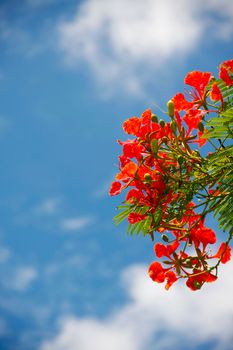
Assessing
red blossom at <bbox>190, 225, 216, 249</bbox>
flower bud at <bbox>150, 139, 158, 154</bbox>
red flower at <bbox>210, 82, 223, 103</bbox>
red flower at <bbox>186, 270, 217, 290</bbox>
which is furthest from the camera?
red blossom at <bbox>190, 225, 216, 249</bbox>

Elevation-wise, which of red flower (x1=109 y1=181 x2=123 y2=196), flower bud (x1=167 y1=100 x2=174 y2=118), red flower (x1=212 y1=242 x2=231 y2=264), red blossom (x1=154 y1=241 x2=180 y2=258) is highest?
flower bud (x1=167 y1=100 x2=174 y2=118)

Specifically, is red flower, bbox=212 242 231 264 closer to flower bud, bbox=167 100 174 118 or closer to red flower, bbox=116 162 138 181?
red flower, bbox=116 162 138 181

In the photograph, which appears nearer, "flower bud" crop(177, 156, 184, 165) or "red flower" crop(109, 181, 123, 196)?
"flower bud" crop(177, 156, 184, 165)

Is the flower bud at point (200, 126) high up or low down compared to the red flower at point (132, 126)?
down

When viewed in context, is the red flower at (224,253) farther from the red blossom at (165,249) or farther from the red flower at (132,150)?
the red flower at (132,150)

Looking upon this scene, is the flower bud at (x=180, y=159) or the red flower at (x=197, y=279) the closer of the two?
the flower bud at (x=180, y=159)

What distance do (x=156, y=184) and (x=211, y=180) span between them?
0.38 meters

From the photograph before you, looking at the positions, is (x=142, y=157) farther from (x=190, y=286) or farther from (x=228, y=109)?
(x=190, y=286)

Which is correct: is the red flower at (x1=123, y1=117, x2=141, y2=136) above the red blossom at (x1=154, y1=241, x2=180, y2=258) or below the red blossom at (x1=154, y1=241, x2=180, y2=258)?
above

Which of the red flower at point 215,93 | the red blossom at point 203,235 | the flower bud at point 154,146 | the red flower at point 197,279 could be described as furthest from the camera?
the red blossom at point 203,235

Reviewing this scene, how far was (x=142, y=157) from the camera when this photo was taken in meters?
3.64

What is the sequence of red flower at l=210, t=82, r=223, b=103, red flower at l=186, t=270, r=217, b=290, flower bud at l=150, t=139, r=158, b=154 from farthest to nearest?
1. red flower at l=186, t=270, r=217, b=290
2. red flower at l=210, t=82, r=223, b=103
3. flower bud at l=150, t=139, r=158, b=154

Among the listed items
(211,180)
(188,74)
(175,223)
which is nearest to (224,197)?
(211,180)

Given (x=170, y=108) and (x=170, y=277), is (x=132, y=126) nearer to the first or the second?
(x=170, y=108)
